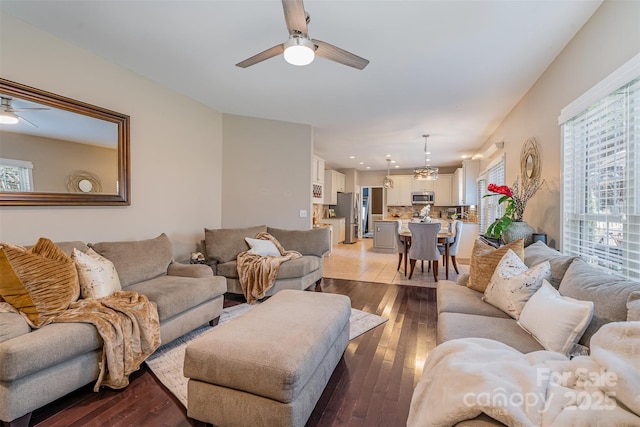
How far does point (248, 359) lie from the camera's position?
1.38 metres

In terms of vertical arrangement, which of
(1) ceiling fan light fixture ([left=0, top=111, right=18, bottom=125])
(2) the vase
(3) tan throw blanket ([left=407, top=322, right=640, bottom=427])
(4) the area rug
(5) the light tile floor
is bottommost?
(4) the area rug

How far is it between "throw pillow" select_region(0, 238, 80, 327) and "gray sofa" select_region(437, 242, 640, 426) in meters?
2.35

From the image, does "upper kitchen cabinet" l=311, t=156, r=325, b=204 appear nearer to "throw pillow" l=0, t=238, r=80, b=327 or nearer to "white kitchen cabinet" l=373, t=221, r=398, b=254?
"white kitchen cabinet" l=373, t=221, r=398, b=254

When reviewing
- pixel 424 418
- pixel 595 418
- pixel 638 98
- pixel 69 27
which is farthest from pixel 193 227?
pixel 638 98

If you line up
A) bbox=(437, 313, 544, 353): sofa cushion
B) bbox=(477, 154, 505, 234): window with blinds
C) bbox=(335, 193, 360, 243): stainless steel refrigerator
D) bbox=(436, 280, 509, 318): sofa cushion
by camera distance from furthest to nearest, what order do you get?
bbox=(335, 193, 360, 243): stainless steel refrigerator < bbox=(477, 154, 505, 234): window with blinds < bbox=(436, 280, 509, 318): sofa cushion < bbox=(437, 313, 544, 353): sofa cushion

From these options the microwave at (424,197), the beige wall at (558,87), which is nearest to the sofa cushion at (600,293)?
the beige wall at (558,87)

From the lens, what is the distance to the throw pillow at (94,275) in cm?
214

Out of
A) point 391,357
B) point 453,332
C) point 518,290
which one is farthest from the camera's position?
point 391,357

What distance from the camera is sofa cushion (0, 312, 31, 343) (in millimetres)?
1554

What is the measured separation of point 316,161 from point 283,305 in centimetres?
537

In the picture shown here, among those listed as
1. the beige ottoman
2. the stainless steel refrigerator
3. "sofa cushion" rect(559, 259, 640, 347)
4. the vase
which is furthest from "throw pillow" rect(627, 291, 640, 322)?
the stainless steel refrigerator

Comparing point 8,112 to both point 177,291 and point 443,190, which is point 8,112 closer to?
point 177,291

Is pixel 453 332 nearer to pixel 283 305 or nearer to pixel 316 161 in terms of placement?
pixel 283 305

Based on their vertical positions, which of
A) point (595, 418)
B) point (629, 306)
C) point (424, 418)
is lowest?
point (424, 418)
